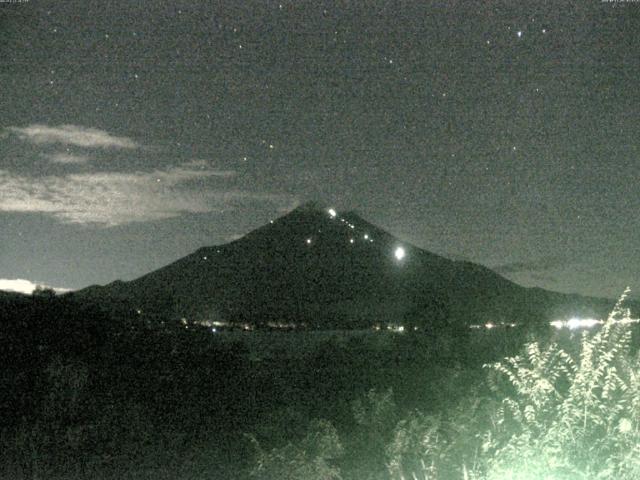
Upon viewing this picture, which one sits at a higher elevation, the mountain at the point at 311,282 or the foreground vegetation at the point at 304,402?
the mountain at the point at 311,282

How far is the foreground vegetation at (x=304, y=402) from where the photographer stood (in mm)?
7934

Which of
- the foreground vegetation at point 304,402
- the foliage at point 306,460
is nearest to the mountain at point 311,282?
the foreground vegetation at point 304,402

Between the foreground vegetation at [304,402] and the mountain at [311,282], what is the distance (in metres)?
35.3

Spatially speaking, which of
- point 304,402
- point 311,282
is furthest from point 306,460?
point 311,282

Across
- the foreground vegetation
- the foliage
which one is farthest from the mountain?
the foliage

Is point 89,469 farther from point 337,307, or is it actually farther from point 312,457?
point 337,307

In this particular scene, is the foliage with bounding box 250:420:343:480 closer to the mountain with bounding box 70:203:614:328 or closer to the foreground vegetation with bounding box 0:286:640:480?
the foreground vegetation with bounding box 0:286:640:480

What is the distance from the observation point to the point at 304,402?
1834cm

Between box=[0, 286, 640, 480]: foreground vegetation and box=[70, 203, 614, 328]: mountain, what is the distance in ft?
116

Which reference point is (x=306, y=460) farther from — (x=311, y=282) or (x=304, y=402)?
(x=311, y=282)

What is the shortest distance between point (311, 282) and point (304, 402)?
197 ft

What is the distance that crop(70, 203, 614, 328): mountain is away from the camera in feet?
214

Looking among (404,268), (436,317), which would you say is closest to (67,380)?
(436,317)

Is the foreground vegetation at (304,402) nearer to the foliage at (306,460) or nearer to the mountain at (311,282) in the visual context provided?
the foliage at (306,460)
